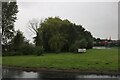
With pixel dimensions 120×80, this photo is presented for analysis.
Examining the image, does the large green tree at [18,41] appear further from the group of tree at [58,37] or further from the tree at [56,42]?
the tree at [56,42]

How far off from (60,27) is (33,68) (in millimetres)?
37236

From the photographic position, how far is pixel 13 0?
66500 mm

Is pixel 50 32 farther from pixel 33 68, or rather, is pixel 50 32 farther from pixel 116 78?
pixel 116 78

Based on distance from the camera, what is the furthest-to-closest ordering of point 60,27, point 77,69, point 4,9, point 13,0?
point 60,27 → point 13,0 → point 4,9 → point 77,69

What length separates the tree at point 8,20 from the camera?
6206cm

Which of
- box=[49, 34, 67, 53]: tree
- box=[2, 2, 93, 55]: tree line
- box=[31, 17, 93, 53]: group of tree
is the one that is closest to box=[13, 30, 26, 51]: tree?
box=[2, 2, 93, 55]: tree line

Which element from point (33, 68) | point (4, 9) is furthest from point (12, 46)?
point (33, 68)

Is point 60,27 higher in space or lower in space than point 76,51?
higher

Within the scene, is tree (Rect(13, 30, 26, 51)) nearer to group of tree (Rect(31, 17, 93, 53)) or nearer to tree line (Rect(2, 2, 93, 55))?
tree line (Rect(2, 2, 93, 55))

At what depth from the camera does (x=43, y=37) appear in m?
71.7

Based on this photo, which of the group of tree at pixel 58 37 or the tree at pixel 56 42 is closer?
the tree at pixel 56 42

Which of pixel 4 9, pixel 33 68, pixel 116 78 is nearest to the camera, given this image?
pixel 116 78

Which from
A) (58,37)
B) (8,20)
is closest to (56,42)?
(58,37)

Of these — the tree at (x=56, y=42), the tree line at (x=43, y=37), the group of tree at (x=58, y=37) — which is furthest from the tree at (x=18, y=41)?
the tree at (x=56, y=42)
